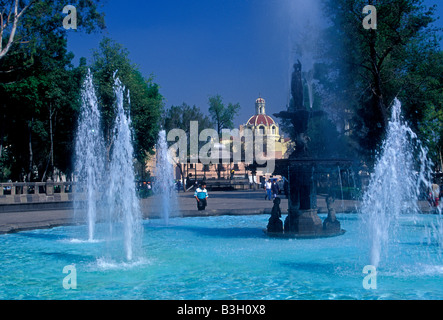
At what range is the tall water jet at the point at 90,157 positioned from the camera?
14.7 metres

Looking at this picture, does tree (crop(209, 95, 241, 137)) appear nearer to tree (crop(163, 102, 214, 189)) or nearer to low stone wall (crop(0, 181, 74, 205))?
tree (crop(163, 102, 214, 189))

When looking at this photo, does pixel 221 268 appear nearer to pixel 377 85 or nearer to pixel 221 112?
pixel 377 85

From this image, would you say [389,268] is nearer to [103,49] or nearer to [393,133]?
[393,133]

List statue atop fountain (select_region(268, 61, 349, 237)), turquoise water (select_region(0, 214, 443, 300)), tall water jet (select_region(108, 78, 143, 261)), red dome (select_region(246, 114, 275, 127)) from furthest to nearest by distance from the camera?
red dome (select_region(246, 114, 275, 127)), statue atop fountain (select_region(268, 61, 349, 237)), tall water jet (select_region(108, 78, 143, 261)), turquoise water (select_region(0, 214, 443, 300))

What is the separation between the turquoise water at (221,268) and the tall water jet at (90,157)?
7.81ft

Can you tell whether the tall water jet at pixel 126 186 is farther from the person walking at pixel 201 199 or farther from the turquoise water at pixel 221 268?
the person walking at pixel 201 199

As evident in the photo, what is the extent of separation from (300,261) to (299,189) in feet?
10.7

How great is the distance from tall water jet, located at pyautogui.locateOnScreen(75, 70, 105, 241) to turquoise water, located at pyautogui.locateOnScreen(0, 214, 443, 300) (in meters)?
2.38

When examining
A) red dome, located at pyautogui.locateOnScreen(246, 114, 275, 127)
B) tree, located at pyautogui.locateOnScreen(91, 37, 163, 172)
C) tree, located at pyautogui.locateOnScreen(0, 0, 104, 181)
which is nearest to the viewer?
tree, located at pyautogui.locateOnScreen(0, 0, 104, 181)

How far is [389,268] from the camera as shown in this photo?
778 centimetres

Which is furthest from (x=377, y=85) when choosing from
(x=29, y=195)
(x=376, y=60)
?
(x=29, y=195)

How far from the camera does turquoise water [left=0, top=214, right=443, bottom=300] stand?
639 cm

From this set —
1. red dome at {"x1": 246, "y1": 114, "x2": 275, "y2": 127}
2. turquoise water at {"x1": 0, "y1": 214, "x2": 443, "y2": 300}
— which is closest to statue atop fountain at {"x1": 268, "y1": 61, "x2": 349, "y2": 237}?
turquoise water at {"x1": 0, "y1": 214, "x2": 443, "y2": 300}
